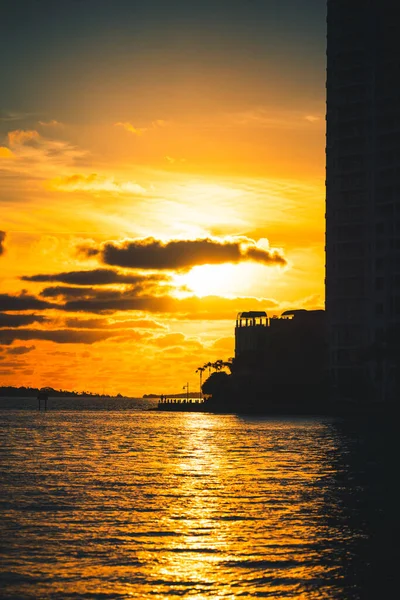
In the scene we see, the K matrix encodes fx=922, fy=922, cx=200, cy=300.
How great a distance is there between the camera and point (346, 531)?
49688mm

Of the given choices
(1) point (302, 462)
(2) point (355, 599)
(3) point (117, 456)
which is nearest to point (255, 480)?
(1) point (302, 462)

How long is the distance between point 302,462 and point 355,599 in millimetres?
63164

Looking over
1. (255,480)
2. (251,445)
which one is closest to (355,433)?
(251,445)

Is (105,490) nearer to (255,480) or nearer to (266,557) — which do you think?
(255,480)

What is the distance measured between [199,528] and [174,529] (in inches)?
53.8

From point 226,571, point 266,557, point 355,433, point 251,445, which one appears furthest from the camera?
point 355,433

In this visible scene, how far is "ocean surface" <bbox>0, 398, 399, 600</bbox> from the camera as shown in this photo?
3644 cm

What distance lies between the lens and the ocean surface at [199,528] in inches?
1435

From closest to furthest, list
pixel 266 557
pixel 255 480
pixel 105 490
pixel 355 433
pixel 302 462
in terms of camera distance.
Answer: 1. pixel 266 557
2. pixel 105 490
3. pixel 255 480
4. pixel 302 462
5. pixel 355 433

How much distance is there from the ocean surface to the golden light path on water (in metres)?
0.07

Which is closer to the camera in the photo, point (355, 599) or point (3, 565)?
point (355, 599)

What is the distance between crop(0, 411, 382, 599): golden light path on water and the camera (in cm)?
3644

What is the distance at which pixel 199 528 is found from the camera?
4994 cm

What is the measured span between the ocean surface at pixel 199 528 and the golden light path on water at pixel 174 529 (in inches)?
2.6
